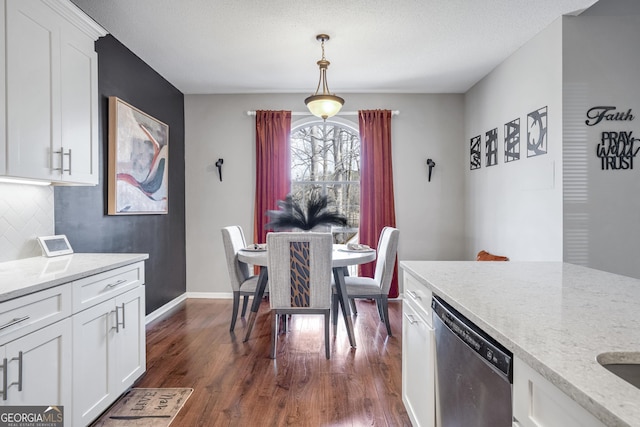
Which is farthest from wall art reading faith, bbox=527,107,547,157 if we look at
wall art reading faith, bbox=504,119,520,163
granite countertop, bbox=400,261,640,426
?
granite countertop, bbox=400,261,640,426

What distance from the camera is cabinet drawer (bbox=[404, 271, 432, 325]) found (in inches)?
59.0

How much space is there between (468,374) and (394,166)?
3.74 m

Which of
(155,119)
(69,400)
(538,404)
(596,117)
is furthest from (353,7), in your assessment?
(69,400)

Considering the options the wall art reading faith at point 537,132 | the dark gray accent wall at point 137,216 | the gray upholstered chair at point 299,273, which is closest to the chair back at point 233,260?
the gray upholstered chair at point 299,273

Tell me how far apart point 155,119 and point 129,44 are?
771 millimetres

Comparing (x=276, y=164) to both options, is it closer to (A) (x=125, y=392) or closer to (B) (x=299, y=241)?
(B) (x=299, y=241)

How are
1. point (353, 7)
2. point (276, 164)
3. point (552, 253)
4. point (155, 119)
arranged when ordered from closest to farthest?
point (353, 7), point (552, 253), point (155, 119), point (276, 164)

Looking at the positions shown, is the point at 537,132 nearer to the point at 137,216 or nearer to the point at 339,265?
the point at 339,265

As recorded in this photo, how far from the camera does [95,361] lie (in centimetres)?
183

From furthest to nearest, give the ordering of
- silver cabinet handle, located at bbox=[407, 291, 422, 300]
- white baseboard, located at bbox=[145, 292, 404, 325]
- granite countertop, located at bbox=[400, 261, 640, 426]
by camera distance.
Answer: white baseboard, located at bbox=[145, 292, 404, 325] < silver cabinet handle, located at bbox=[407, 291, 422, 300] < granite countertop, located at bbox=[400, 261, 640, 426]

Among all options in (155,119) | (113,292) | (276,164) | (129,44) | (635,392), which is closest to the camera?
(635,392)

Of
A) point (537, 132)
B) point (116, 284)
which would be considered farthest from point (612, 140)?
point (116, 284)

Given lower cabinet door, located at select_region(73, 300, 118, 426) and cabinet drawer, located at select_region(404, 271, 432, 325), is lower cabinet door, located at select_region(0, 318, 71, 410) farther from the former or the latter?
cabinet drawer, located at select_region(404, 271, 432, 325)

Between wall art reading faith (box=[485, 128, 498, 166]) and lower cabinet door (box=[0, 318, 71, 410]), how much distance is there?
3.93 metres
